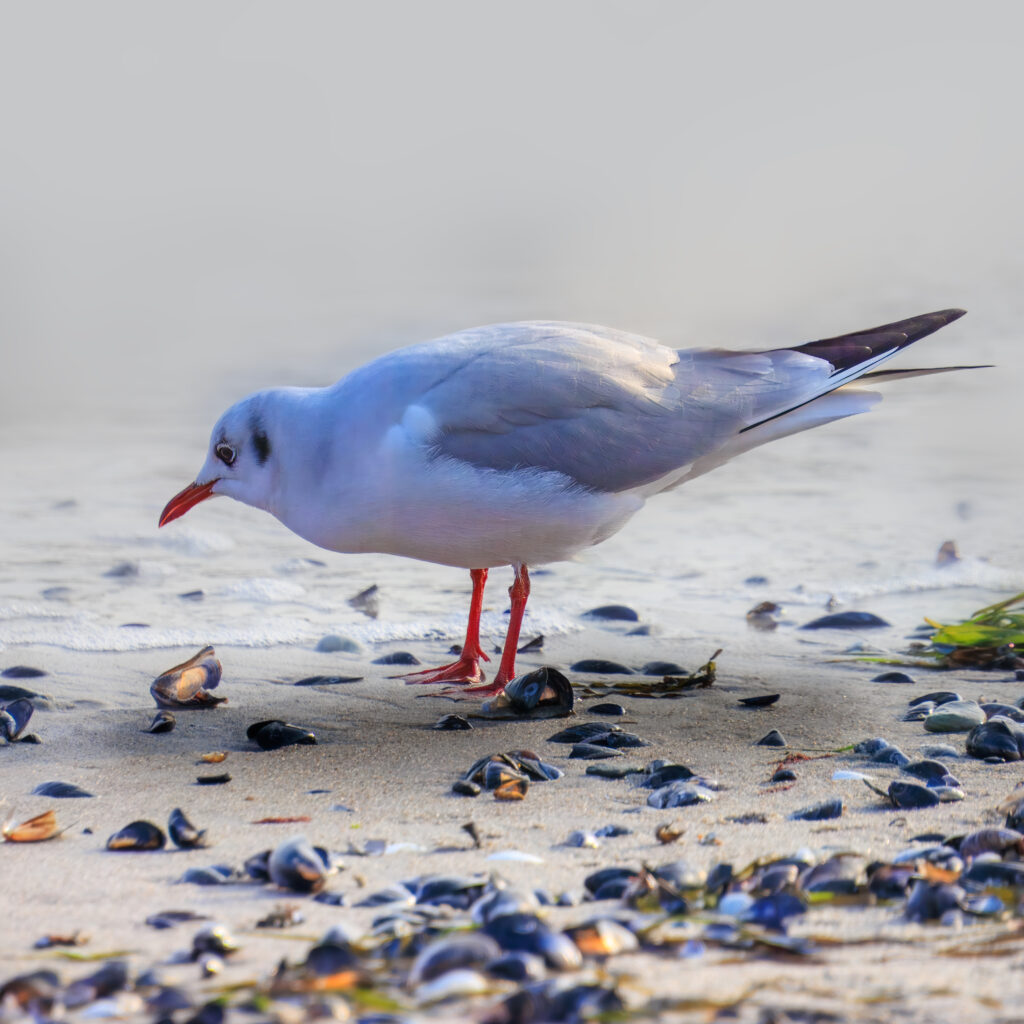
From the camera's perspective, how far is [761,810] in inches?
129

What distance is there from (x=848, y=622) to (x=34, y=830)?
454cm

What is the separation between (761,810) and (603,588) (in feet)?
14.0

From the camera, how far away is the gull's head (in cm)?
516

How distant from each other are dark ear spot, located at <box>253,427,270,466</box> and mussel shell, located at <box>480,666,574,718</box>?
57.3 inches

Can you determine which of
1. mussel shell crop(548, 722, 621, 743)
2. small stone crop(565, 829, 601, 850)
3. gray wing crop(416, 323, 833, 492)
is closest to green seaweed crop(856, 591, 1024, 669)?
gray wing crop(416, 323, 833, 492)

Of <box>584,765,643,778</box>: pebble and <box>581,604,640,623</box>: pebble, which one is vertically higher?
<box>584,765,643,778</box>: pebble

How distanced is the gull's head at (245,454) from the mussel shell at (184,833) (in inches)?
89.8

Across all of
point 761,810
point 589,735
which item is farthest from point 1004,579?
point 761,810

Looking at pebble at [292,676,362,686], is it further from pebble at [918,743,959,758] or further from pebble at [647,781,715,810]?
pebble at [918,743,959,758]

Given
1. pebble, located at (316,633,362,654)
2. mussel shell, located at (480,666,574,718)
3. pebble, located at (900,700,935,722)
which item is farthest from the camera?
pebble, located at (316,633,362,654)

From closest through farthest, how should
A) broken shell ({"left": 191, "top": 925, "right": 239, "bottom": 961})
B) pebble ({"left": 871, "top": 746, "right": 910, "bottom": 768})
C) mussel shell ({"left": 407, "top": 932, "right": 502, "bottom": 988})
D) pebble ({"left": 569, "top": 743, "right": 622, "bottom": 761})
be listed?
mussel shell ({"left": 407, "top": 932, "right": 502, "bottom": 988}) → broken shell ({"left": 191, "top": 925, "right": 239, "bottom": 961}) → pebble ({"left": 871, "top": 746, "right": 910, "bottom": 768}) → pebble ({"left": 569, "top": 743, "right": 622, "bottom": 761})

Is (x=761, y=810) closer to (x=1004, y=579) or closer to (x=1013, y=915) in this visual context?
(x=1013, y=915)

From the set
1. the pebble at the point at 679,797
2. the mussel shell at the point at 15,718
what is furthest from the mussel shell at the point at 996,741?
the mussel shell at the point at 15,718

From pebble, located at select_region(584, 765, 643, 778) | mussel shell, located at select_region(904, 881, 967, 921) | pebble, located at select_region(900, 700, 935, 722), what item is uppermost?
mussel shell, located at select_region(904, 881, 967, 921)
